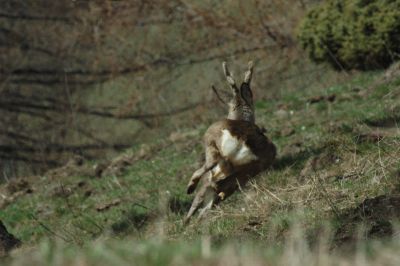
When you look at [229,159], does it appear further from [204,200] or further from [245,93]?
[245,93]

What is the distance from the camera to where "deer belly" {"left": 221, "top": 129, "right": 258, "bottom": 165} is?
8.50m

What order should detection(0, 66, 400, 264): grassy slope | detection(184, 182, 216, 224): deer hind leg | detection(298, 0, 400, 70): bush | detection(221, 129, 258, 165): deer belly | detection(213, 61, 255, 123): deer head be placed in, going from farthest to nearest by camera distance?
detection(298, 0, 400, 70): bush, detection(213, 61, 255, 123): deer head, detection(184, 182, 216, 224): deer hind leg, detection(221, 129, 258, 165): deer belly, detection(0, 66, 400, 264): grassy slope

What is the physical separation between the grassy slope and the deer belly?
32 cm

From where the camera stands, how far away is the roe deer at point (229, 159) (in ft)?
28.0

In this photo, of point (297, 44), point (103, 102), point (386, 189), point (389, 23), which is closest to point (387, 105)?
point (389, 23)

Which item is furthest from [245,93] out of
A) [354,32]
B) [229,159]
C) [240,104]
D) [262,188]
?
[354,32]

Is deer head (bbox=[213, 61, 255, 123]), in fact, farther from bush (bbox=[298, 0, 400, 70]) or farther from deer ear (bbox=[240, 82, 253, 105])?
bush (bbox=[298, 0, 400, 70])

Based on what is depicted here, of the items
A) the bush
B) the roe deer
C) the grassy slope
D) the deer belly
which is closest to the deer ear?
the roe deer

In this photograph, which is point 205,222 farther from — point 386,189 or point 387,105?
point 387,105

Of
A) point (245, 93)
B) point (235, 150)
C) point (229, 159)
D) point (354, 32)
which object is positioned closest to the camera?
point (235, 150)

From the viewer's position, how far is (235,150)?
8508mm

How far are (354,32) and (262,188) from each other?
9.09 metres

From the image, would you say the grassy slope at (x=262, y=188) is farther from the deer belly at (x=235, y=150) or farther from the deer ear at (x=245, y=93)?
the deer ear at (x=245, y=93)

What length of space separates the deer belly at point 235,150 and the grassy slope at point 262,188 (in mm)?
325
